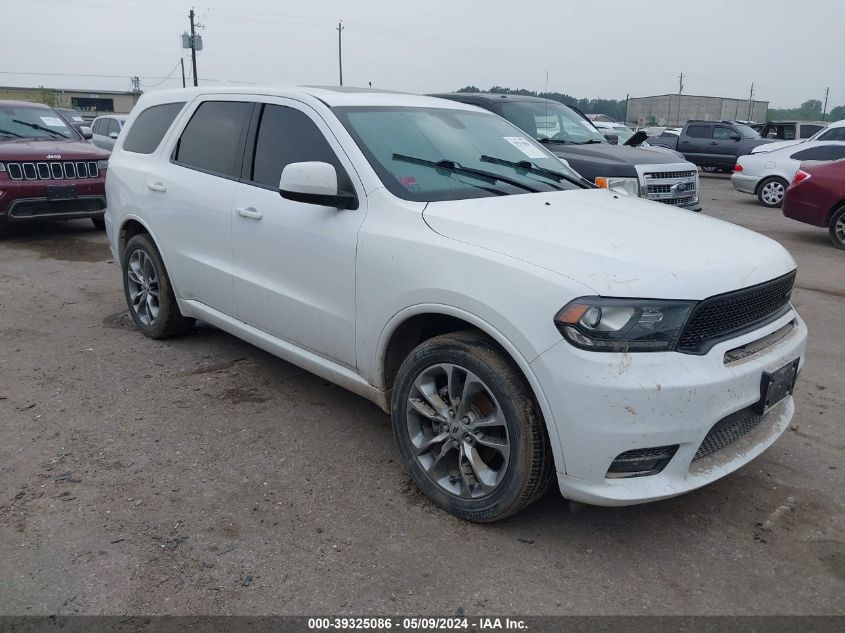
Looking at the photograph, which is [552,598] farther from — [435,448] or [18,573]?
[18,573]

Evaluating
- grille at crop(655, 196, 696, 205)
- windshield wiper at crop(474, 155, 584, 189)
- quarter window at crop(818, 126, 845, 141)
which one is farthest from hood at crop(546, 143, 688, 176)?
quarter window at crop(818, 126, 845, 141)

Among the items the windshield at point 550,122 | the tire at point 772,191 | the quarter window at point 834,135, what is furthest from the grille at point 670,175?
the quarter window at point 834,135

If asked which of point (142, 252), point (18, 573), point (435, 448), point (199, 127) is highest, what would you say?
point (199, 127)

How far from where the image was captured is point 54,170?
344 inches

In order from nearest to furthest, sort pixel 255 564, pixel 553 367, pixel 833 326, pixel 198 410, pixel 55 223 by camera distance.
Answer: pixel 553 367, pixel 255 564, pixel 198 410, pixel 833 326, pixel 55 223

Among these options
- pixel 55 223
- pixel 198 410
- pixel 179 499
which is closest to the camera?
pixel 179 499

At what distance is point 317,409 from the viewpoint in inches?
165

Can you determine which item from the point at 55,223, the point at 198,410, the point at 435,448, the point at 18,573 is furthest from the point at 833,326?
the point at 55,223

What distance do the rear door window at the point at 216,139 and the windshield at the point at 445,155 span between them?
0.87 meters

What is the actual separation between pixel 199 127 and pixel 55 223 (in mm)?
7564

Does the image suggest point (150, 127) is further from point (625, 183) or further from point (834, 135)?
point (834, 135)

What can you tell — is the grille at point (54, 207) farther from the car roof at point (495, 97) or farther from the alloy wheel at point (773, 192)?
the alloy wheel at point (773, 192)

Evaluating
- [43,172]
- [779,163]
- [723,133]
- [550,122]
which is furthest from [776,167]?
[43,172]

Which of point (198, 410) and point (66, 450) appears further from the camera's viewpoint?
point (198, 410)
